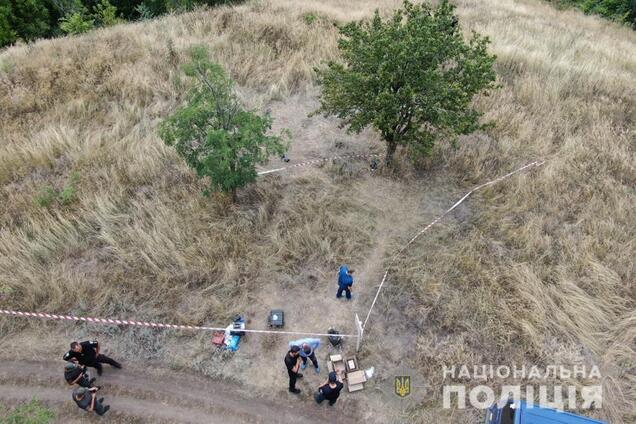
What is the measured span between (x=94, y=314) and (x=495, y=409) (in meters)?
7.53

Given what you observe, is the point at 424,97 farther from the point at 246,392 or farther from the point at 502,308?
the point at 246,392

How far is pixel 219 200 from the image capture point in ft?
32.8

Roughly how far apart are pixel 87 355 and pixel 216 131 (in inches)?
181

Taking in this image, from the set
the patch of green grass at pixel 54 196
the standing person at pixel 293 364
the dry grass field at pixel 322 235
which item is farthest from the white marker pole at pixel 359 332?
the patch of green grass at pixel 54 196

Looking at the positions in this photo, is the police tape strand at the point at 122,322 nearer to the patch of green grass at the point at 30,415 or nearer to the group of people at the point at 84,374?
the group of people at the point at 84,374

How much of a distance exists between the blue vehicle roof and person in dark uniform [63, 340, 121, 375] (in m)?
6.82

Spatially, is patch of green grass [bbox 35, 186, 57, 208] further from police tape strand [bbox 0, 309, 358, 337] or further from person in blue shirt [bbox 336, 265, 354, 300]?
person in blue shirt [bbox 336, 265, 354, 300]

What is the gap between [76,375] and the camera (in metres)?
6.68

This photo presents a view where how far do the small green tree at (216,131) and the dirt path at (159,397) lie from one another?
160 inches

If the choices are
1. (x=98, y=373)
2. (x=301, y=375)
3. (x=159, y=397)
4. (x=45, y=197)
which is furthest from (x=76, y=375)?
(x=45, y=197)

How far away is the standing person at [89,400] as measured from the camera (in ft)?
21.5

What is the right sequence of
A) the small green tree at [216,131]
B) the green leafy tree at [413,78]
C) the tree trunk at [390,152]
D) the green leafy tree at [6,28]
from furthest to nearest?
1. the green leafy tree at [6,28]
2. the tree trunk at [390,152]
3. the green leafy tree at [413,78]
4. the small green tree at [216,131]

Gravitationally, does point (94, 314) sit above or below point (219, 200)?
below

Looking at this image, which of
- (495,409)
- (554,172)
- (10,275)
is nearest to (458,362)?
(495,409)
